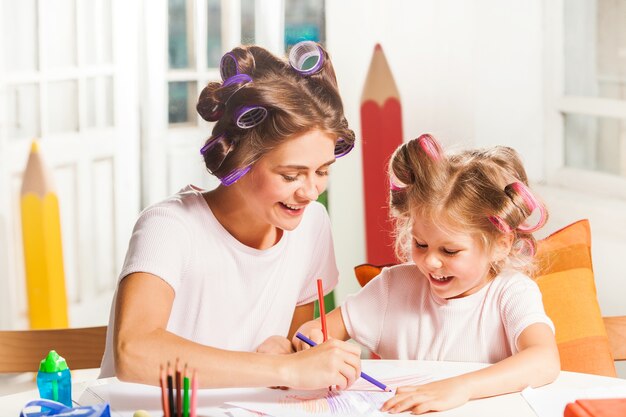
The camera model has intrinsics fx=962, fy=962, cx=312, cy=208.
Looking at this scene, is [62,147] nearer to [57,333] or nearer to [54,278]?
[54,278]

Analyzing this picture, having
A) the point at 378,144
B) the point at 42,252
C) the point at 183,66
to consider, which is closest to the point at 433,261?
the point at 378,144

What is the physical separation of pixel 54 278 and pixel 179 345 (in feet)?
4.60

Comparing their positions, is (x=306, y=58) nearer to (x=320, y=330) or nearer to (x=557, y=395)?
(x=320, y=330)

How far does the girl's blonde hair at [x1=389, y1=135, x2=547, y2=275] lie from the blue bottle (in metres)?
0.59

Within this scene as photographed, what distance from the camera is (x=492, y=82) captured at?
2480 mm

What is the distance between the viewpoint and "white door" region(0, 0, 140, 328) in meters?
2.63

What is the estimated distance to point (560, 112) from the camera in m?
2.47

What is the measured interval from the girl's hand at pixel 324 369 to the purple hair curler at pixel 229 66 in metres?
0.48

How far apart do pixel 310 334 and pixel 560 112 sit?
1.21 meters

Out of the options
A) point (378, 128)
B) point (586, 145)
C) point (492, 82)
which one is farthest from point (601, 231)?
point (378, 128)

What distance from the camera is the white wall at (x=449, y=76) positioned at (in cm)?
243

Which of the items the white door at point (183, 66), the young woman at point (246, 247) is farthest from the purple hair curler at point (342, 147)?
the white door at point (183, 66)

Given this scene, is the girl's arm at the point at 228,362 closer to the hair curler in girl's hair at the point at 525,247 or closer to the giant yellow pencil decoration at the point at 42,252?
the hair curler in girl's hair at the point at 525,247

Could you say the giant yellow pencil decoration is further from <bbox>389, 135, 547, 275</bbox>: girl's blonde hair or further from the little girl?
<bbox>389, 135, 547, 275</bbox>: girl's blonde hair
